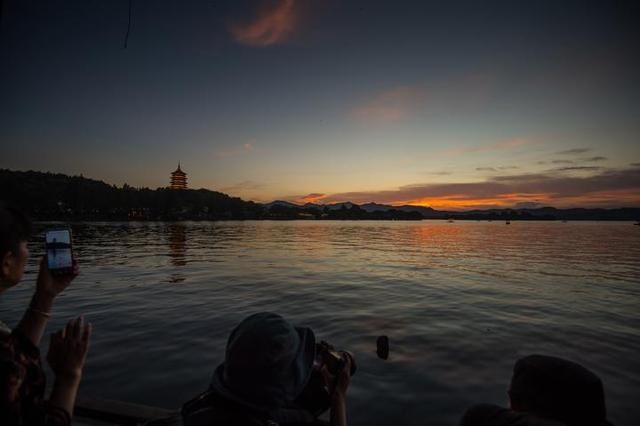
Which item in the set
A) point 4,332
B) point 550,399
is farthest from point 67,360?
point 550,399

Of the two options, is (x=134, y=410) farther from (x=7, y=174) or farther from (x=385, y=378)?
(x=7, y=174)

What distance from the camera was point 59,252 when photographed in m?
2.12

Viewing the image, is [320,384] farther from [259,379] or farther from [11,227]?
[11,227]

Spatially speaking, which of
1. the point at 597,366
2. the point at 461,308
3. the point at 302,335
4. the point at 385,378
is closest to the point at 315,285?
the point at 461,308

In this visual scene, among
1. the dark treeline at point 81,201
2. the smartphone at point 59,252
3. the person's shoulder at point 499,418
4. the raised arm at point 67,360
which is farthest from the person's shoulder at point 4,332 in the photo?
the dark treeline at point 81,201

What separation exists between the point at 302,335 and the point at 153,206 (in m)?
205

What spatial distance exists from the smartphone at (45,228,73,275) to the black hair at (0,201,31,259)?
0.67 feet

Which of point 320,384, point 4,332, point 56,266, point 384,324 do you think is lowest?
point 384,324

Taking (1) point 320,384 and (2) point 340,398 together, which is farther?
(2) point 340,398

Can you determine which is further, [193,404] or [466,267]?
[466,267]

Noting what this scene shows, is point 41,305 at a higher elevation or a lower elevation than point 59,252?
lower

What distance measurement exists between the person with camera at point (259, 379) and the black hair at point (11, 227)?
1309mm

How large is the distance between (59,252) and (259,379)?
1.59m

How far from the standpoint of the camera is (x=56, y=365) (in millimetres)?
1687
